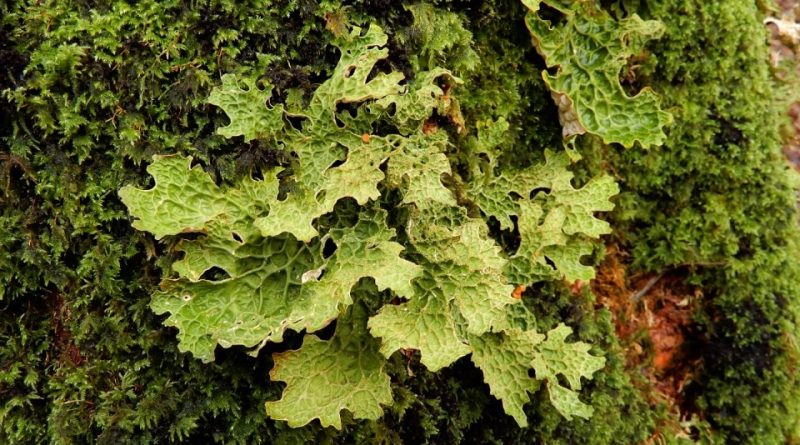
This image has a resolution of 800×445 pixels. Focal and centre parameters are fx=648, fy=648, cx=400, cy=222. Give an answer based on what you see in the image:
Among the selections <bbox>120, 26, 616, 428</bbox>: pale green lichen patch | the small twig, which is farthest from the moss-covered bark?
the small twig

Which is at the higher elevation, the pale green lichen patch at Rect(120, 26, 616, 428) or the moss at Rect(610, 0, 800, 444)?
the pale green lichen patch at Rect(120, 26, 616, 428)

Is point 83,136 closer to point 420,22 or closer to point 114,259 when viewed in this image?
point 114,259

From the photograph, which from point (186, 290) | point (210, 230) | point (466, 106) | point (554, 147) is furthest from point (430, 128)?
point (186, 290)

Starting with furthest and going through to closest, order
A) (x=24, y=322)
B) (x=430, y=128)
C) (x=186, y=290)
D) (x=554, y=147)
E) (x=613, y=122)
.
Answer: (x=554, y=147) → (x=613, y=122) → (x=430, y=128) → (x=24, y=322) → (x=186, y=290)

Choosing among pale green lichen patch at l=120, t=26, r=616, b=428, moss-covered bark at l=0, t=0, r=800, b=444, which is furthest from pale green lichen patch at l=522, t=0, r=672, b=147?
pale green lichen patch at l=120, t=26, r=616, b=428

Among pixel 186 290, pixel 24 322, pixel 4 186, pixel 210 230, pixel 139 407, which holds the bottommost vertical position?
pixel 139 407

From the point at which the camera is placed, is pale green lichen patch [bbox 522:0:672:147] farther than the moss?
No

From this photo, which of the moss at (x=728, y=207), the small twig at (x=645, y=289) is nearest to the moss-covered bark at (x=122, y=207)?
the small twig at (x=645, y=289)

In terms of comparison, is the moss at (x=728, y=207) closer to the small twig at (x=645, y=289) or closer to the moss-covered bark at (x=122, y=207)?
the small twig at (x=645, y=289)

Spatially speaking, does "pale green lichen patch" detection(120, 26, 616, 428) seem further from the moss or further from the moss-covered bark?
the moss

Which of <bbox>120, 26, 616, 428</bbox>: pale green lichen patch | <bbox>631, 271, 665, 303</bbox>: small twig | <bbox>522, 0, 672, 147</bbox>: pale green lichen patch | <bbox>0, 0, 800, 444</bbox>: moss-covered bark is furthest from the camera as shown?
<bbox>631, 271, 665, 303</bbox>: small twig

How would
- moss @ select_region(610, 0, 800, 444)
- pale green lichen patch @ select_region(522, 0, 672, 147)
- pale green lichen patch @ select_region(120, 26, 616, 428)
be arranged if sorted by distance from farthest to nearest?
1. moss @ select_region(610, 0, 800, 444)
2. pale green lichen patch @ select_region(522, 0, 672, 147)
3. pale green lichen patch @ select_region(120, 26, 616, 428)
